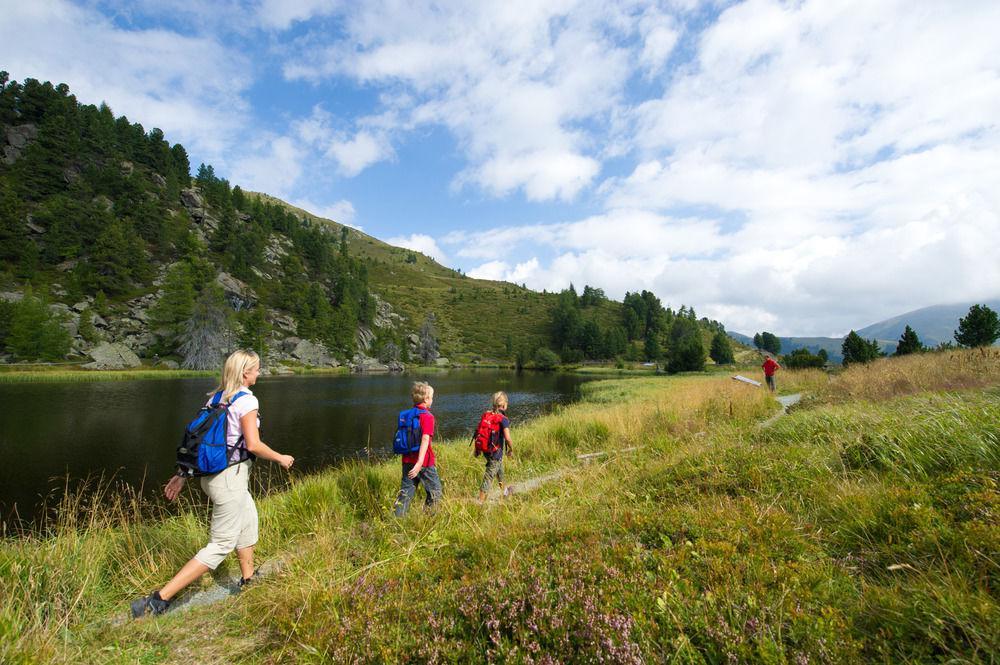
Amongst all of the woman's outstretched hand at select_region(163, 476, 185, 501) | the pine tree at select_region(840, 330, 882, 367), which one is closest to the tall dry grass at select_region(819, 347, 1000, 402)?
the woman's outstretched hand at select_region(163, 476, 185, 501)

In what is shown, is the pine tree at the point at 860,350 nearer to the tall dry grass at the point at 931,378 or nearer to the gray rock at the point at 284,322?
the tall dry grass at the point at 931,378

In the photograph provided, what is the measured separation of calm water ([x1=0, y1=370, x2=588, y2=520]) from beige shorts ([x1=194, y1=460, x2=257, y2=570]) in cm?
640

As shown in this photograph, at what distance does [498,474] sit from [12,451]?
20538 mm

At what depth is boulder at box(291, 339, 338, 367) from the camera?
83.9m

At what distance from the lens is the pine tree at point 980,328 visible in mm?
36688

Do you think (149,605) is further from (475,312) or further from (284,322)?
(475,312)

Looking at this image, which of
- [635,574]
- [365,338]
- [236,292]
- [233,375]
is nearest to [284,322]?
[236,292]

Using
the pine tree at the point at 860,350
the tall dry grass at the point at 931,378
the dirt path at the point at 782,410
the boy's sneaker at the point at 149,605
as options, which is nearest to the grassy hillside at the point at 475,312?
the pine tree at the point at 860,350

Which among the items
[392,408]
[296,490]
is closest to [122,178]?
[392,408]

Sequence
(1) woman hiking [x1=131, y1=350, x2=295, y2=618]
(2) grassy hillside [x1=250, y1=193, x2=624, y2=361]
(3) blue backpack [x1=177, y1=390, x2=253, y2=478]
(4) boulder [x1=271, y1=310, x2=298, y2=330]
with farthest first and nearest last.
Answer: (2) grassy hillside [x1=250, y1=193, x2=624, y2=361] → (4) boulder [x1=271, y1=310, x2=298, y2=330] → (1) woman hiking [x1=131, y1=350, x2=295, y2=618] → (3) blue backpack [x1=177, y1=390, x2=253, y2=478]

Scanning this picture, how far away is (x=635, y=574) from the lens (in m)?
2.91

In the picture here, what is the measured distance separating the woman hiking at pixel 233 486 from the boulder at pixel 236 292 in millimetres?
91257

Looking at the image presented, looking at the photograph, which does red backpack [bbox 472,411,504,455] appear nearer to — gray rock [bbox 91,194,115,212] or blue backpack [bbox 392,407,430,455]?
blue backpack [bbox 392,407,430,455]

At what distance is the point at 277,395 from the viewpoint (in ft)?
122
